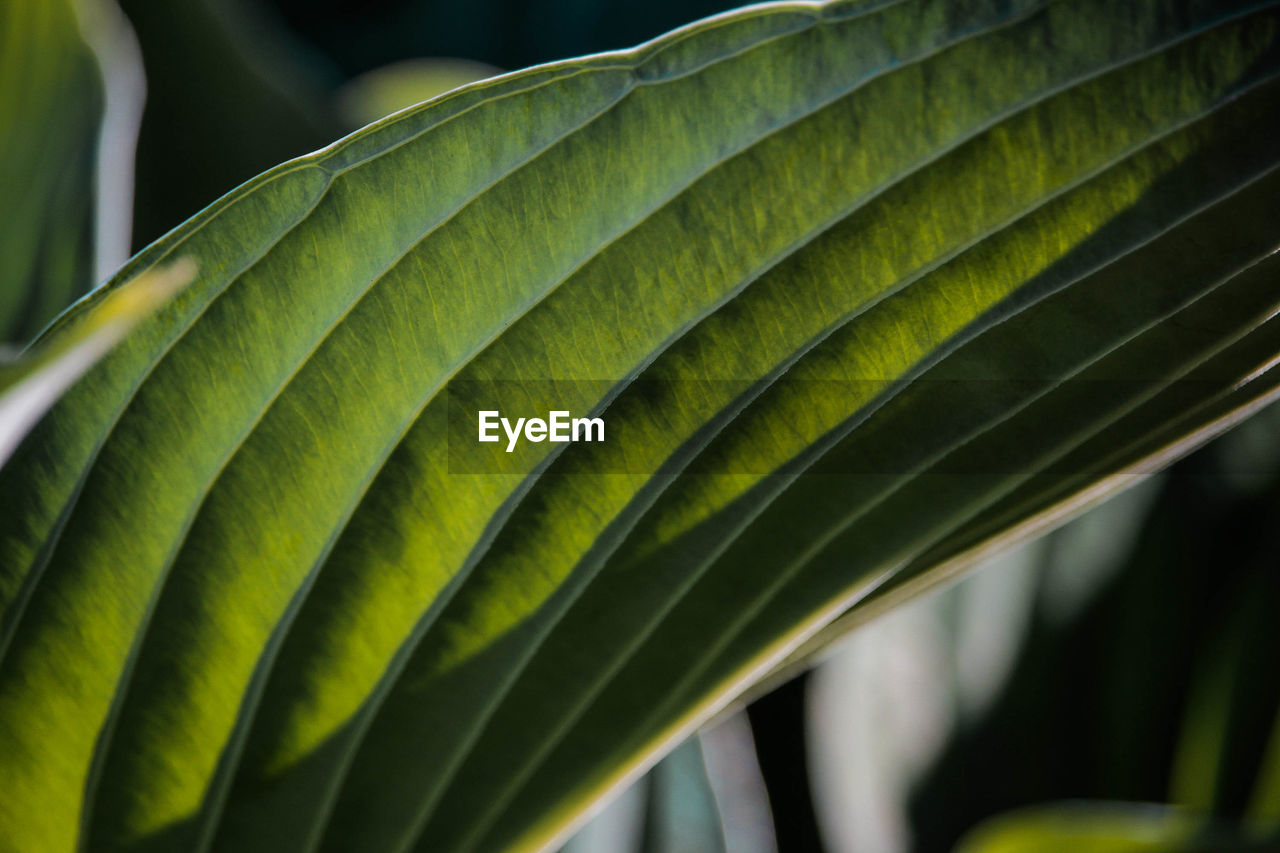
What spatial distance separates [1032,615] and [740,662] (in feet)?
1.20

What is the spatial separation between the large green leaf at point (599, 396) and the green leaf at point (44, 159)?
25 centimetres

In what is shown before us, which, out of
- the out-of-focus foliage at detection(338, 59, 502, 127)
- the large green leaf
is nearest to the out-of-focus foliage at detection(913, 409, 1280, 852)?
the large green leaf

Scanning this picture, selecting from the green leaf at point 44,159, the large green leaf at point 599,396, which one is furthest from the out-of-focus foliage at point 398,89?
the large green leaf at point 599,396

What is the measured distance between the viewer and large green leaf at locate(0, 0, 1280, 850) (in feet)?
0.73

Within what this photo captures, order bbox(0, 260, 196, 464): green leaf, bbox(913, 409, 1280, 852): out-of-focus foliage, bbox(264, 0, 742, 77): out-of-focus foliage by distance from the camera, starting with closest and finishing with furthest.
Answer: bbox(0, 260, 196, 464): green leaf, bbox(913, 409, 1280, 852): out-of-focus foliage, bbox(264, 0, 742, 77): out-of-focus foliage

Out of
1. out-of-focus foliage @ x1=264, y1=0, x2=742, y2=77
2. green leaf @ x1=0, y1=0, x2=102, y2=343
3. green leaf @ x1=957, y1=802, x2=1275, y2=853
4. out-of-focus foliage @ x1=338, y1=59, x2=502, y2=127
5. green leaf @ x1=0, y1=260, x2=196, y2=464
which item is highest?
out-of-focus foliage @ x1=264, y1=0, x2=742, y2=77

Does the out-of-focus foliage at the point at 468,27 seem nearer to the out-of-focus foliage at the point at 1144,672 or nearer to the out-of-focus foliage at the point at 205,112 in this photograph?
the out-of-focus foliage at the point at 205,112

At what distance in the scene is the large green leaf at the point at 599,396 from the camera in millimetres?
222

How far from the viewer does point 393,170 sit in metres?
0.23

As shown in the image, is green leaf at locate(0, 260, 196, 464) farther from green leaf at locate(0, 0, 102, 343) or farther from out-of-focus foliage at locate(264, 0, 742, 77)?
out-of-focus foliage at locate(264, 0, 742, 77)

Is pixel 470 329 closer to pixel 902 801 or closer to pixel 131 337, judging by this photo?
pixel 131 337

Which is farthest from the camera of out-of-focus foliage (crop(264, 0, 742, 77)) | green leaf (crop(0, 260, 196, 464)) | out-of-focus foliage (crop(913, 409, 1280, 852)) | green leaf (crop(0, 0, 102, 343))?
out-of-focus foliage (crop(264, 0, 742, 77))

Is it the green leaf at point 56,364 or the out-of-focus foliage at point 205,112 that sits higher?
the out-of-focus foliage at point 205,112

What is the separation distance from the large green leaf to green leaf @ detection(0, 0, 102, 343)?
25cm
